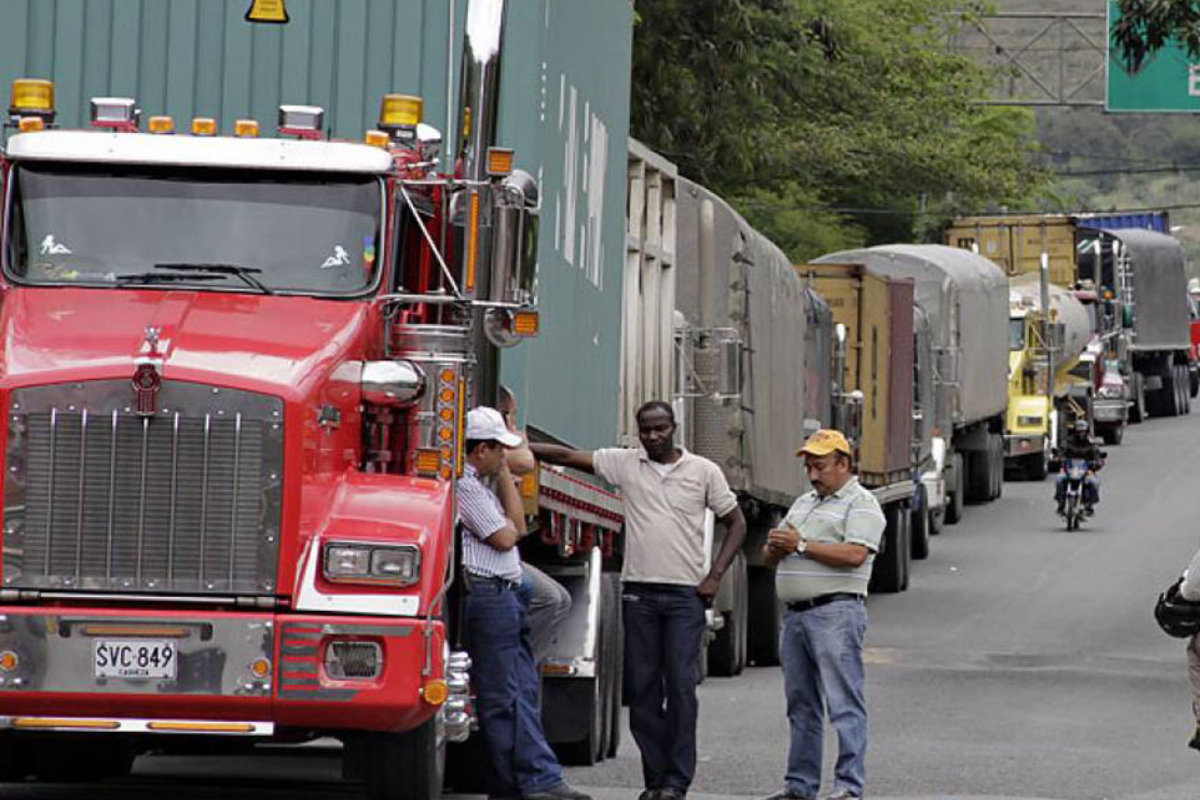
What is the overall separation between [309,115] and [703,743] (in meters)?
6.26

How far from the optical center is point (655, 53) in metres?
30.9

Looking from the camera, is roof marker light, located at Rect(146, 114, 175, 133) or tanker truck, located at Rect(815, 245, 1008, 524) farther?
tanker truck, located at Rect(815, 245, 1008, 524)

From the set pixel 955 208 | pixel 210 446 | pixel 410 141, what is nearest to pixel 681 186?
pixel 410 141

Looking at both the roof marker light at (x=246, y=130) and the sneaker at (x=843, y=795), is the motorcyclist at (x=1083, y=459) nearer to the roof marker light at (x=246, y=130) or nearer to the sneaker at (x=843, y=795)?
the sneaker at (x=843, y=795)

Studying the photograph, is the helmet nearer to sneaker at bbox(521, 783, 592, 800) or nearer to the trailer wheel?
sneaker at bbox(521, 783, 592, 800)

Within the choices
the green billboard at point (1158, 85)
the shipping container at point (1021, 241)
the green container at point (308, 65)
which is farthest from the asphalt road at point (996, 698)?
the shipping container at point (1021, 241)

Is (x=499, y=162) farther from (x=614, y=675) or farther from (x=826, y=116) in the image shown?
(x=826, y=116)

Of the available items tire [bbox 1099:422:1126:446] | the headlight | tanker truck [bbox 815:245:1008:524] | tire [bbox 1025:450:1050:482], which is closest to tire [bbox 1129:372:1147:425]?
tire [bbox 1099:422:1126:446]

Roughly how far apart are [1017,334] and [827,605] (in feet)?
98.0

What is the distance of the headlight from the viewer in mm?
9797

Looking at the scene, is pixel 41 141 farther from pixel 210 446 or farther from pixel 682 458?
pixel 682 458

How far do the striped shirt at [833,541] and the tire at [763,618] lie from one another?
913cm

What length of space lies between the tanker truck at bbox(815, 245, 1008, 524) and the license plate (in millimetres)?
20442

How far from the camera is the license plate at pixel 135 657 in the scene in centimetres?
972
